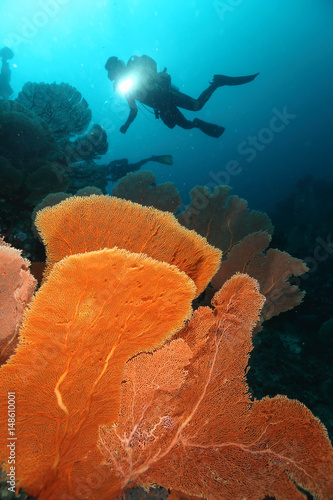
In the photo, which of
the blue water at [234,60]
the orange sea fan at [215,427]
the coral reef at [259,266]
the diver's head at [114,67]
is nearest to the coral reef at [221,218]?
the coral reef at [259,266]

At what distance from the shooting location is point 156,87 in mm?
12172

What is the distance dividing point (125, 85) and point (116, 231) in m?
13.2

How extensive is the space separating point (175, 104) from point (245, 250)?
11.8m

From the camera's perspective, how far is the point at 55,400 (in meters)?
1.58

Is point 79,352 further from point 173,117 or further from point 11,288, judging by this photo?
point 173,117

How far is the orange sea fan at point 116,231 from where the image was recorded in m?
1.74

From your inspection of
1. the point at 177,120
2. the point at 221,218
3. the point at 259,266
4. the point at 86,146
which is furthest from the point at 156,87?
the point at 259,266

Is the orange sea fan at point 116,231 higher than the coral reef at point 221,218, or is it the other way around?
the coral reef at point 221,218

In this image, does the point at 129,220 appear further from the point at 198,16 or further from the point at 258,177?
the point at 258,177

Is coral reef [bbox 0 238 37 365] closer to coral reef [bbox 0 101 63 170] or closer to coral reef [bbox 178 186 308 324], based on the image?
coral reef [bbox 178 186 308 324]

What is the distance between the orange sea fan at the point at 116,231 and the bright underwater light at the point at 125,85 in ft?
42.2

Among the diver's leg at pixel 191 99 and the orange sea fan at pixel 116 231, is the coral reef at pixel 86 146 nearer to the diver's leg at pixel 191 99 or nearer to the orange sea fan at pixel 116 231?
the diver's leg at pixel 191 99

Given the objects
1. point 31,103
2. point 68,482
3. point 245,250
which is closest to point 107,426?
point 68,482

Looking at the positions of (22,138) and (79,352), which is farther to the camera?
(22,138)
